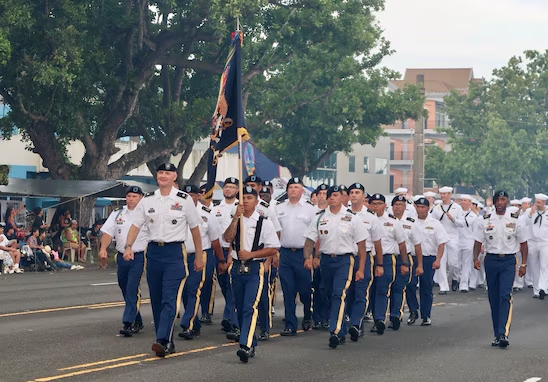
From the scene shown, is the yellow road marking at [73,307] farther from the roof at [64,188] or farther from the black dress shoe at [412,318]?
the roof at [64,188]

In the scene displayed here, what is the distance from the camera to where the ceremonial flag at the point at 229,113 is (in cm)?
1413

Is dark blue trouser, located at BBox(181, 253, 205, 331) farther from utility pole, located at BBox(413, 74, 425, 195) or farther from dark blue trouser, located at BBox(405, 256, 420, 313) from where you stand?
utility pole, located at BBox(413, 74, 425, 195)

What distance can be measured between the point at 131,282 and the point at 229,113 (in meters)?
2.45

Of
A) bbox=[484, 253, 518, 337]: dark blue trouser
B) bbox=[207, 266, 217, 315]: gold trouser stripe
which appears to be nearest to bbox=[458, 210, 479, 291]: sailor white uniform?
bbox=[207, 266, 217, 315]: gold trouser stripe

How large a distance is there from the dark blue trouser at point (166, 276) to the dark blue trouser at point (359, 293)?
2.88 metres

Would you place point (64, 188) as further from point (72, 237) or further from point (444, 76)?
point (444, 76)

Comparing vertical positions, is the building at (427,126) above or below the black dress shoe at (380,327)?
above

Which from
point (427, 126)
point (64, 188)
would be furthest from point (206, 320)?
point (427, 126)

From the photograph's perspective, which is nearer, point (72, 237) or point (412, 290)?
point (412, 290)

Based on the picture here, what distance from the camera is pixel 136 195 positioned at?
14.5m

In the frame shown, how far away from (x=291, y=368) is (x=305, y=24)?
27.2m

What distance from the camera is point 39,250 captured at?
29.7m

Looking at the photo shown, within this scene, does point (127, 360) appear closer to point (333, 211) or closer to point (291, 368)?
point (291, 368)

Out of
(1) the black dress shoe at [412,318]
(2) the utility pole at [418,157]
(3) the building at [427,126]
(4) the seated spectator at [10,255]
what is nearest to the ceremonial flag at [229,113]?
(1) the black dress shoe at [412,318]
